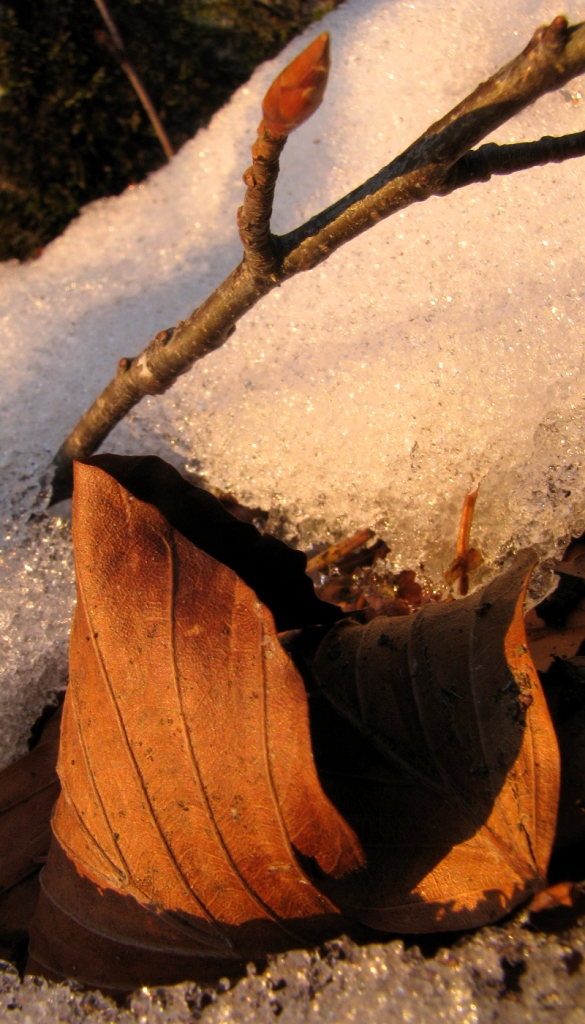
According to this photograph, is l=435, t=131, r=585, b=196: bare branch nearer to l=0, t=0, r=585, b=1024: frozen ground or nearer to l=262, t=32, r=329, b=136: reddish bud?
l=262, t=32, r=329, b=136: reddish bud

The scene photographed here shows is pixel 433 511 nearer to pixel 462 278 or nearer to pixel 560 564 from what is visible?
pixel 560 564

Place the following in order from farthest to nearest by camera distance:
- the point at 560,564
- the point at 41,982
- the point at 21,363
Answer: the point at 21,363, the point at 560,564, the point at 41,982

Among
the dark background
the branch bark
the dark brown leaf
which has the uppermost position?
the dark background

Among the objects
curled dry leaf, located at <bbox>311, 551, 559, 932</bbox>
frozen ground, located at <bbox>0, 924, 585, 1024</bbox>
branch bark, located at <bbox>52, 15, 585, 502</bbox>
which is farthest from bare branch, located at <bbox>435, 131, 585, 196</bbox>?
frozen ground, located at <bbox>0, 924, 585, 1024</bbox>

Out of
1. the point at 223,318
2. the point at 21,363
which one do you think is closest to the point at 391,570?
the point at 223,318

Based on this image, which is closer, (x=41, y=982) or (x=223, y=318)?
(x=41, y=982)

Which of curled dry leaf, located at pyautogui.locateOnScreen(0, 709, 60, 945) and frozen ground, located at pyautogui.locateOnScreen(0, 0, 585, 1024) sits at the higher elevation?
frozen ground, located at pyautogui.locateOnScreen(0, 0, 585, 1024)

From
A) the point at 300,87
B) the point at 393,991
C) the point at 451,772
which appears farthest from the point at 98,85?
the point at 393,991

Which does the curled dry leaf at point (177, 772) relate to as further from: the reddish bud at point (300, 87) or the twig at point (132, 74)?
the twig at point (132, 74)
